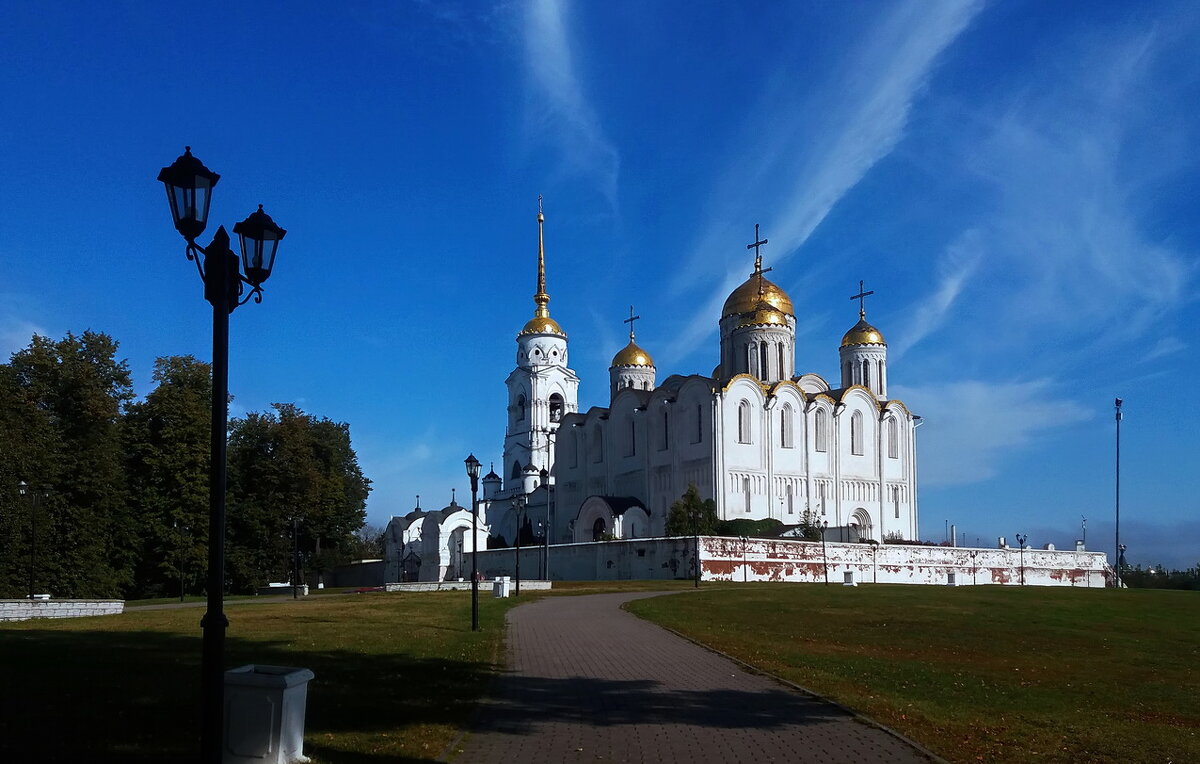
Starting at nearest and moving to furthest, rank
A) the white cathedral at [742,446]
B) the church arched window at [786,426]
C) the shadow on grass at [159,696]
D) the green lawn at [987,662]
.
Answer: the shadow on grass at [159,696] → the green lawn at [987,662] → the white cathedral at [742,446] → the church arched window at [786,426]

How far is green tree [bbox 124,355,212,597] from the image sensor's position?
46906mm

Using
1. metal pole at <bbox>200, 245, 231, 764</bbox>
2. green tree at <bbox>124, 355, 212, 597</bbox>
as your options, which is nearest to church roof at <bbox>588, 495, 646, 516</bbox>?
green tree at <bbox>124, 355, 212, 597</bbox>

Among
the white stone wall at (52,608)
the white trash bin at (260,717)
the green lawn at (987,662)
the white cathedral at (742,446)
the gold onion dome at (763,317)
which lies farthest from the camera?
the gold onion dome at (763,317)

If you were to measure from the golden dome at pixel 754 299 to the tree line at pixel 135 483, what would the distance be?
1074 inches

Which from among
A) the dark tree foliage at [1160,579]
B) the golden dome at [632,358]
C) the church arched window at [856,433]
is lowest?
the dark tree foliage at [1160,579]

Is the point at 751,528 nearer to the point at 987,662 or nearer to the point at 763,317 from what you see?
the point at 763,317

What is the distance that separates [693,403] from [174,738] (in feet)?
172

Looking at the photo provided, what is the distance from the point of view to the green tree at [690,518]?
52.0 meters

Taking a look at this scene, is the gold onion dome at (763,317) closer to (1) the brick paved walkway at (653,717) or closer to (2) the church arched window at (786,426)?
(2) the church arched window at (786,426)

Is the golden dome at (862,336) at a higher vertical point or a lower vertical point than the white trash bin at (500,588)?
higher

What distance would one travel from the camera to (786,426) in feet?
207

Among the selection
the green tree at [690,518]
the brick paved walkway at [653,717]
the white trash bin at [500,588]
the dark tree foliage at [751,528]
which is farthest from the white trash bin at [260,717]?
the dark tree foliage at [751,528]

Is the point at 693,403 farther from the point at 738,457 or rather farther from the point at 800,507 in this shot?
the point at 800,507

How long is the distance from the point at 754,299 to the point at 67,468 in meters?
41.8
